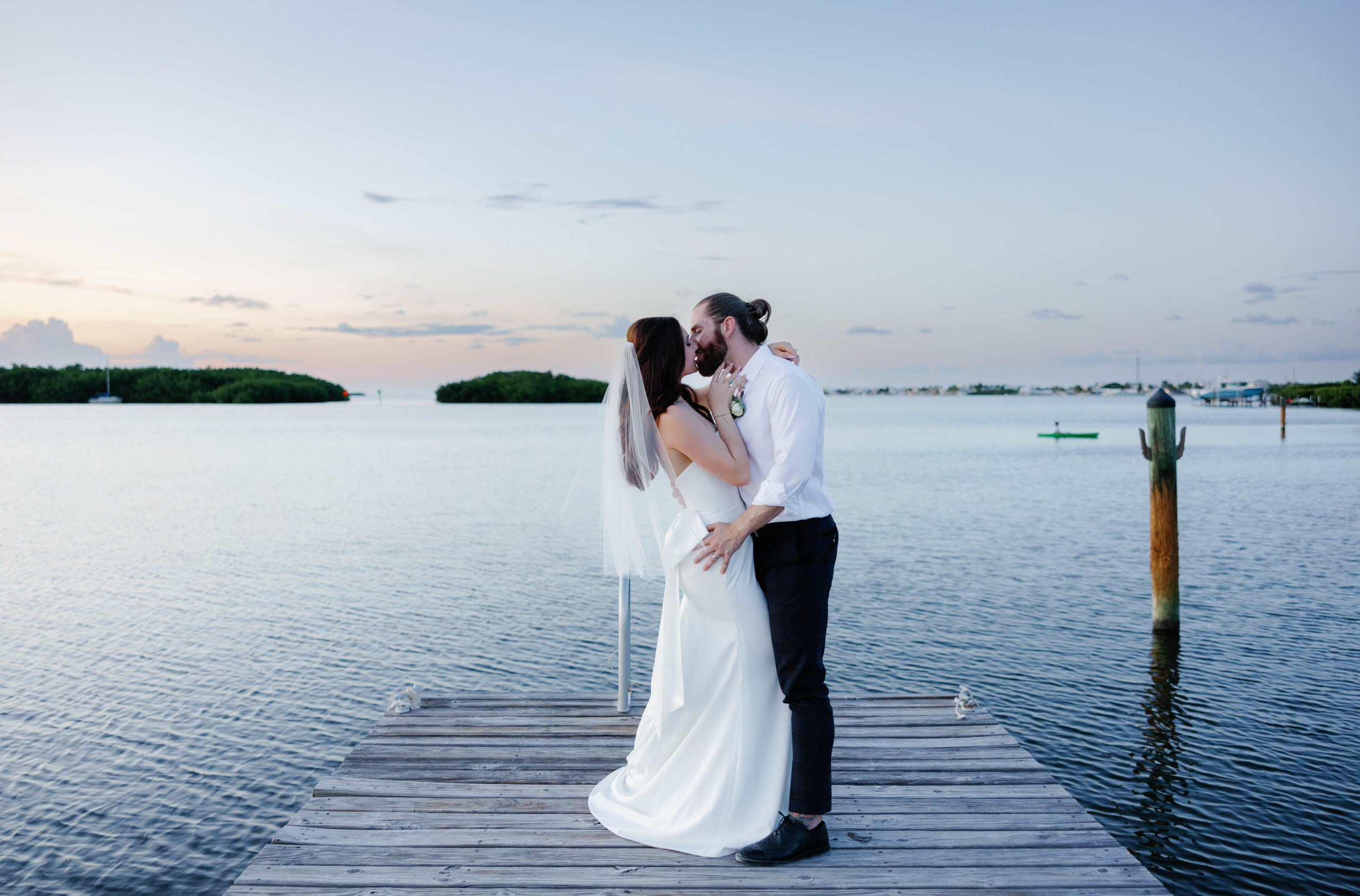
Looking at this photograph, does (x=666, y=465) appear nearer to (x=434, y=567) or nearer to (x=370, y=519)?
(x=434, y=567)

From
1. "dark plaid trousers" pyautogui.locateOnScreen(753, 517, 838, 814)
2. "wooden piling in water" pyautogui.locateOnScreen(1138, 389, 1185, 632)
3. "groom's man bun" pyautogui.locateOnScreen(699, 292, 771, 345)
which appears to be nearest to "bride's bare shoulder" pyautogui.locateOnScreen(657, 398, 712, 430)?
"groom's man bun" pyautogui.locateOnScreen(699, 292, 771, 345)

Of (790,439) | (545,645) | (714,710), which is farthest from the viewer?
(545,645)

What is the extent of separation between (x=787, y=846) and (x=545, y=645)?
7.89 meters

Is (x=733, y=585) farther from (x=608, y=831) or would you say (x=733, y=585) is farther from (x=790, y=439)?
(x=608, y=831)

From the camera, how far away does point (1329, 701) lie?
864cm

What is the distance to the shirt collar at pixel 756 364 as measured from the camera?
3.51 meters

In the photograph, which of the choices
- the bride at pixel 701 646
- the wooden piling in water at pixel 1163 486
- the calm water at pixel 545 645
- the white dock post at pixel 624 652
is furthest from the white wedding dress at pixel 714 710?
the wooden piling in water at pixel 1163 486

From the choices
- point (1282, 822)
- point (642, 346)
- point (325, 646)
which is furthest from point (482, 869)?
point (325, 646)

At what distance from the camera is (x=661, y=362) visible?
3.54 meters

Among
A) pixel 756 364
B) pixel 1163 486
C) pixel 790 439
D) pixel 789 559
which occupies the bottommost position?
pixel 1163 486

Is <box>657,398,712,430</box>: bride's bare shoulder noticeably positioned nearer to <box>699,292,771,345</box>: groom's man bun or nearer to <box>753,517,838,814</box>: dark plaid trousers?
<box>699,292,771,345</box>: groom's man bun

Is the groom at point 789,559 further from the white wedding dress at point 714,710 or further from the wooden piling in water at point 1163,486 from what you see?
the wooden piling in water at point 1163,486

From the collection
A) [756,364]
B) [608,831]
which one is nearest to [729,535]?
[756,364]

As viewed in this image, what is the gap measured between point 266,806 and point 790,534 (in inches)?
205
